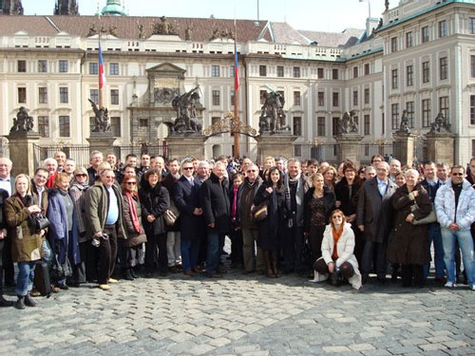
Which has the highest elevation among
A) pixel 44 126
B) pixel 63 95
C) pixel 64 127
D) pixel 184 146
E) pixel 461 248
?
pixel 63 95

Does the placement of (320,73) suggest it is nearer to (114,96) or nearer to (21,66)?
(114,96)

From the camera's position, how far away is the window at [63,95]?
47.5 meters

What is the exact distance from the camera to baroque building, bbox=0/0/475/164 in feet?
153

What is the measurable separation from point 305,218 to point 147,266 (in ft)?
9.12

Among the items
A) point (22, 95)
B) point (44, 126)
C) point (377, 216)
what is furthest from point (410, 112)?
point (377, 216)

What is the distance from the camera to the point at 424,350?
5379 mm

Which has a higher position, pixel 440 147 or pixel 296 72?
pixel 296 72

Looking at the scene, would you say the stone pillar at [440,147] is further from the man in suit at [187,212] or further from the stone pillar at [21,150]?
the man in suit at [187,212]

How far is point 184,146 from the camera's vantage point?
22281 millimetres

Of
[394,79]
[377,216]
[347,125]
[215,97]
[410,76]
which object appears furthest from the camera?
[215,97]

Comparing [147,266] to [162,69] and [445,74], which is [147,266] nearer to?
[445,74]

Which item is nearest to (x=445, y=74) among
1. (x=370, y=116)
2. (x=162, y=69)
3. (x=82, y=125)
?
(x=370, y=116)

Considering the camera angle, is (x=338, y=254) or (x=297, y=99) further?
(x=297, y=99)

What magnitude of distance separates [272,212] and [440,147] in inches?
766
